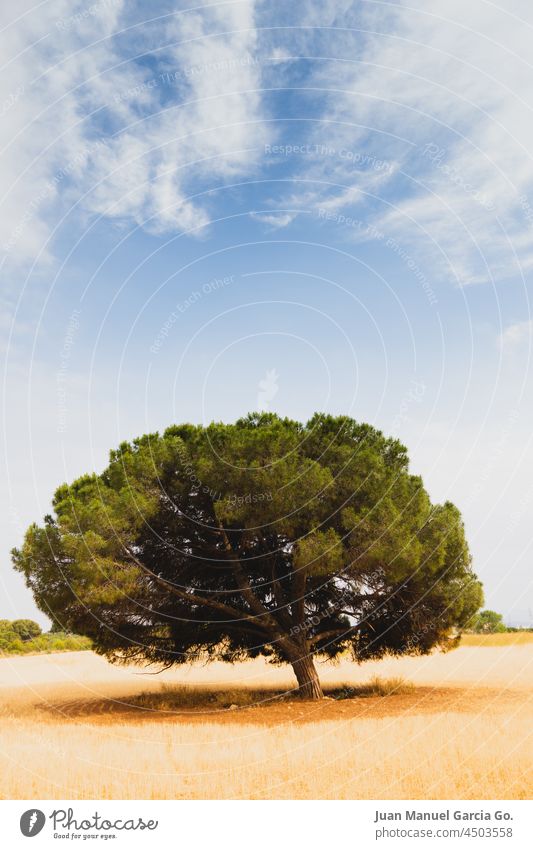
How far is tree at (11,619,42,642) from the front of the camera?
64812mm

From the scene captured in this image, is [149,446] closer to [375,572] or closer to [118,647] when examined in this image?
[118,647]

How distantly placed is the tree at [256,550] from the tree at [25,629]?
46.2 metres

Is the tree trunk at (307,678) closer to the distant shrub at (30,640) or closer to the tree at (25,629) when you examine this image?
the distant shrub at (30,640)

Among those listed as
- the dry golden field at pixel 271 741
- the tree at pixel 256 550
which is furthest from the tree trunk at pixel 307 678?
the dry golden field at pixel 271 741

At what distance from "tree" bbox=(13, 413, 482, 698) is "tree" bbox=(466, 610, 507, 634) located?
3.28ft

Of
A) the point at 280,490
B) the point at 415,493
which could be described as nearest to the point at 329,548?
the point at 280,490

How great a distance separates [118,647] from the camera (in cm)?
2183

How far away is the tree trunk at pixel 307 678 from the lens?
2231 cm

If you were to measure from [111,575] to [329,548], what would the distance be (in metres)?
6.09
